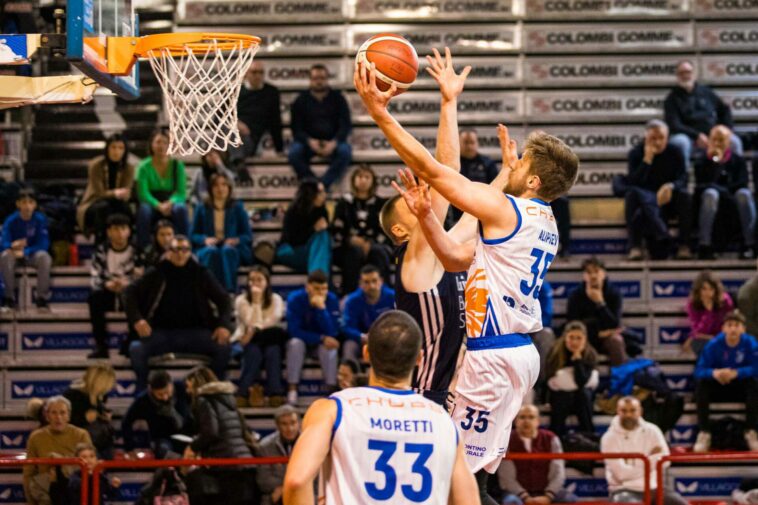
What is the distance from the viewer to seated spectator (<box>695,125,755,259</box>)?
13.3m

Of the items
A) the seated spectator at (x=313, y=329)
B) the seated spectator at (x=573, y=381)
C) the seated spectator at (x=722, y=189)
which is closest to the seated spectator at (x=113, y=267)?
the seated spectator at (x=313, y=329)

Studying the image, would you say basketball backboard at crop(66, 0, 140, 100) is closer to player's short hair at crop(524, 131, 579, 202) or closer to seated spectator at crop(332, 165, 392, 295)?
player's short hair at crop(524, 131, 579, 202)

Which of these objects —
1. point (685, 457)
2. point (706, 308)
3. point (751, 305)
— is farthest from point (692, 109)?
point (685, 457)

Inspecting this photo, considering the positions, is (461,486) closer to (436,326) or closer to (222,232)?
(436,326)

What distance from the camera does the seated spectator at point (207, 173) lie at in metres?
13.2

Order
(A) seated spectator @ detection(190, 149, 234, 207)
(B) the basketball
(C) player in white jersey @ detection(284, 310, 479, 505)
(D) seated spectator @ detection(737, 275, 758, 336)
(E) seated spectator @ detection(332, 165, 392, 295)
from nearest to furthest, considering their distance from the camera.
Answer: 1. (C) player in white jersey @ detection(284, 310, 479, 505)
2. (B) the basketball
3. (D) seated spectator @ detection(737, 275, 758, 336)
4. (E) seated spectator @ detection(332, 165, 392, 295)
5. (A) seated spectator @ detection(190, 149, 234, 207)

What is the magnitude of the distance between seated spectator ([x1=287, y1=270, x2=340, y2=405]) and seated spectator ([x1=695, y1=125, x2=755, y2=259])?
416cm

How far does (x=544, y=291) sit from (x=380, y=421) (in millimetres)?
8190

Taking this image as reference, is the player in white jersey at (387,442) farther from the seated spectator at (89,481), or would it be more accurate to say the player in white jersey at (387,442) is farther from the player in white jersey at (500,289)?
the seated spectator at (89,481)

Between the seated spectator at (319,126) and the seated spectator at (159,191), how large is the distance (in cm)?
151

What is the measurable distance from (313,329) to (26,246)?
3.31 meters

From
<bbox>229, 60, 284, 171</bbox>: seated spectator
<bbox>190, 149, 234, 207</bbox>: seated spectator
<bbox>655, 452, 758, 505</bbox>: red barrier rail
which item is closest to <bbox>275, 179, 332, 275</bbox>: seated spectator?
<bbox>190, 149, 234, 207</bbox>: seated spectator

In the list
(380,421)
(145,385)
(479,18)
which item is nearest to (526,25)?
(479,18)

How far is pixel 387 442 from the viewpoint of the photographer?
4.37 m
